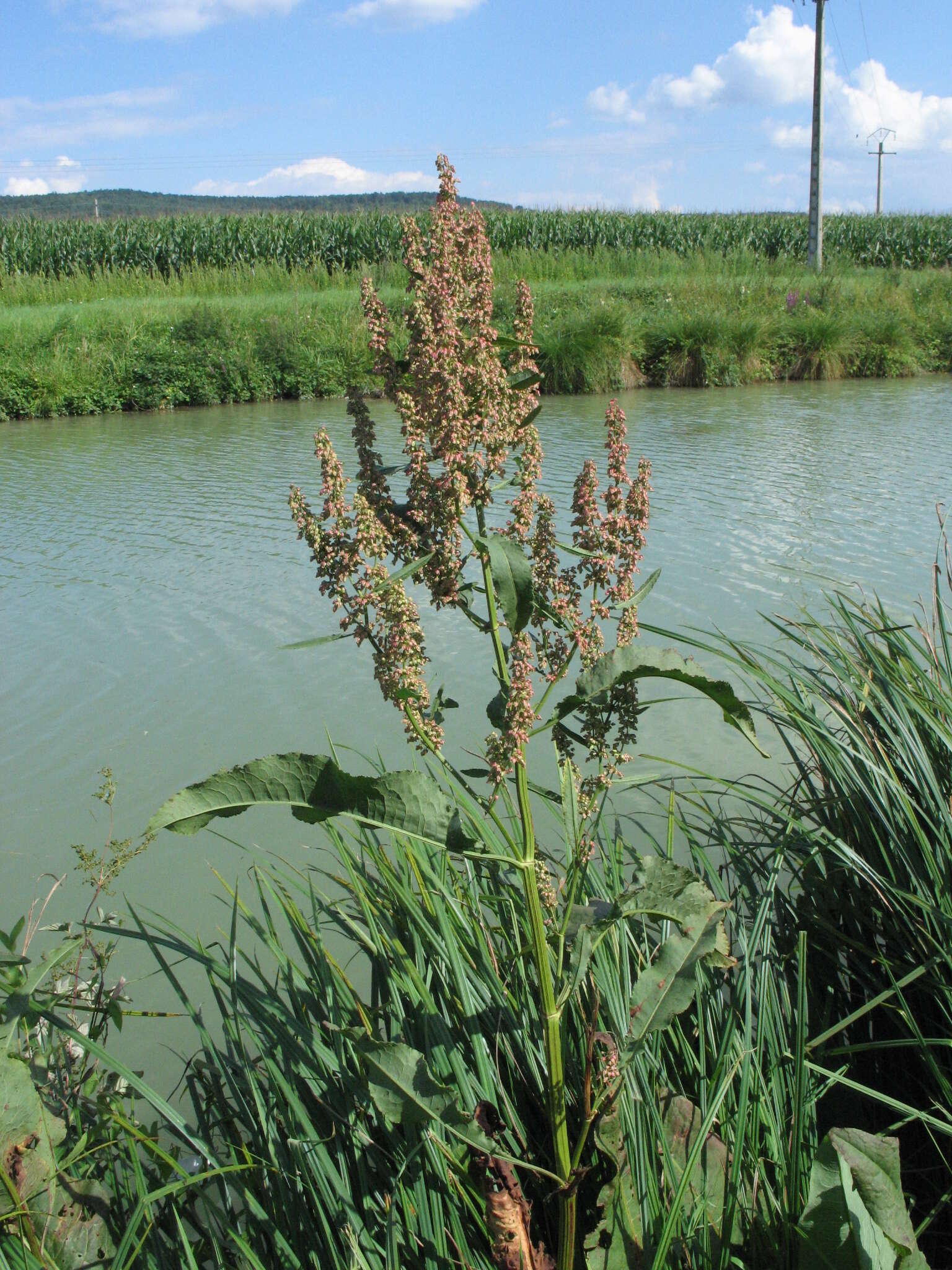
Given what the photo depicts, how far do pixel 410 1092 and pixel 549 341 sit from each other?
14.9 meters

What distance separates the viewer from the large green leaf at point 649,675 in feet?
3.77

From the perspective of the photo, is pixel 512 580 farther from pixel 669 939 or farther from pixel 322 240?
pixel 322 240

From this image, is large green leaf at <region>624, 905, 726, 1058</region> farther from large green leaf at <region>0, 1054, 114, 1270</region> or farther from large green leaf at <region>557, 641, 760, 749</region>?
large green leaf at <region>0, 1054, 114, 1270</region>

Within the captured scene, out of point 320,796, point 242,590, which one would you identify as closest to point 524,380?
point 320,796

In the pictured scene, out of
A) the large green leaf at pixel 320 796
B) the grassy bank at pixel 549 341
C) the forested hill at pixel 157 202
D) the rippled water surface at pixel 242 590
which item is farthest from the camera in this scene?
the forested hill at pixel 157 202

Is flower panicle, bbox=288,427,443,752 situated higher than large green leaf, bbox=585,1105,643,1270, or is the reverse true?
flower panicle, bbox=288,427,443,752

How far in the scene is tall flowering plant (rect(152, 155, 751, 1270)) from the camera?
111cm

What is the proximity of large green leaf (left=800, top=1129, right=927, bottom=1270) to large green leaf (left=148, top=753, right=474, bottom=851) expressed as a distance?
560mm

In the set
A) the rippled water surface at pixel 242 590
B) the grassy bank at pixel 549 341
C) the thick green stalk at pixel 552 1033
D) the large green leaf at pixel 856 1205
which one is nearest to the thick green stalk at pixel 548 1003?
the thick green stalk at pixel 552 1033

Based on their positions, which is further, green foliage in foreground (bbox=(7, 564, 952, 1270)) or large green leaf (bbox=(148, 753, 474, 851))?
green foliage in foreground (bbox=(7, 564, 952, 1270))

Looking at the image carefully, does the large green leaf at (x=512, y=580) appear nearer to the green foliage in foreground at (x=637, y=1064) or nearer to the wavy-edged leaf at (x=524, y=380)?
the wavy-edged leaf at (x=524, y=380)

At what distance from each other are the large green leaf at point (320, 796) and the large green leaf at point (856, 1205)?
56 cm

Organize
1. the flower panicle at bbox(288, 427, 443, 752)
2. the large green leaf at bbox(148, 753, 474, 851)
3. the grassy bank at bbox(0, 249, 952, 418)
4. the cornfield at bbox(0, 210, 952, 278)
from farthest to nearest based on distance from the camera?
the cornfield at bbox(0, 210, 952, 278), the grassy bank at bbox(0, 249, 952, 418), the flower panicle at bbox(288, 427, 443, 752), the large green leaf at bbox(148, 753, 474, 851)

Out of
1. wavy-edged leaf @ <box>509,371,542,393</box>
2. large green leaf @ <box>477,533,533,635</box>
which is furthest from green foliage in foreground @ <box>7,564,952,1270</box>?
wavy-edged leaf @ <box>509,371,542,393</box>
